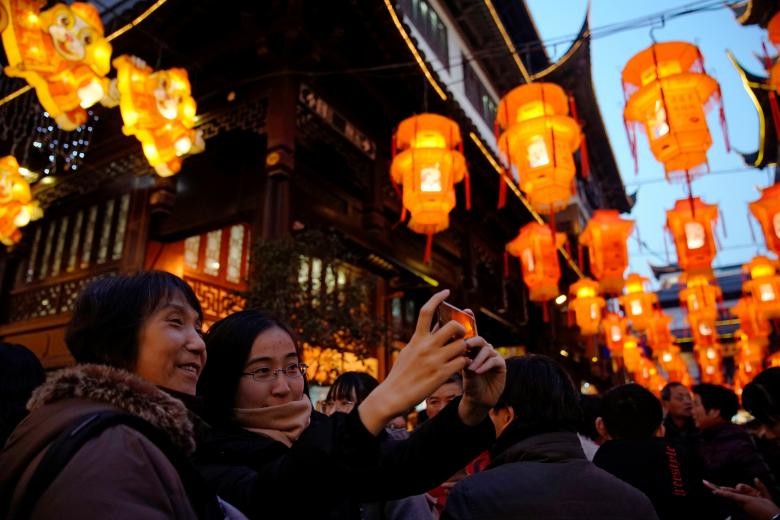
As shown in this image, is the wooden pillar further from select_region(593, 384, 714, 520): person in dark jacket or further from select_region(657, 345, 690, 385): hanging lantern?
select_region(657, 345, 690, 385): hanging lantern

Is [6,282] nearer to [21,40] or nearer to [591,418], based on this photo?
[21,40]

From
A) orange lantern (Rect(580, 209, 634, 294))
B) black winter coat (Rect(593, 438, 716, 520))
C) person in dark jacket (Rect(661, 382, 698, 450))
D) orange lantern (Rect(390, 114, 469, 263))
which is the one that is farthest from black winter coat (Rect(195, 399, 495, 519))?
orange lantern (Rect(580, 209, 634, 294))

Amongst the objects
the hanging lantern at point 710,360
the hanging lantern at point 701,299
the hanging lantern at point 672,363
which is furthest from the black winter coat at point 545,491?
the hanging lantern at point 710,360

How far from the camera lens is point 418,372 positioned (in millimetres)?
1178

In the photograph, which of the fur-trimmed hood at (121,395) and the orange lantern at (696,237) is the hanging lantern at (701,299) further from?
the fur-trimmed hood at (121,395)

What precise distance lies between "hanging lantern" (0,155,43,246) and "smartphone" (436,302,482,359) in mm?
8017

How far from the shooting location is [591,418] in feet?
13.6

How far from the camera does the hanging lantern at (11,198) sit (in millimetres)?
7281

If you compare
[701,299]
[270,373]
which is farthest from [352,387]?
[701,299]

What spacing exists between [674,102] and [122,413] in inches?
269

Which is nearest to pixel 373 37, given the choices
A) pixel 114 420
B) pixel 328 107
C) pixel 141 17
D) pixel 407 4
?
pixel 328 107

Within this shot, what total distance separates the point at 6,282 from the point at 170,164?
18.4 feet

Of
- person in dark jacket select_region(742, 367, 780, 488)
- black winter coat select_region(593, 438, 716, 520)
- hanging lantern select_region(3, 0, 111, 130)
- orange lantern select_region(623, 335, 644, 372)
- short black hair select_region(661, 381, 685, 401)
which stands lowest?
black winter coat select_region(593, 438, 716, 520)

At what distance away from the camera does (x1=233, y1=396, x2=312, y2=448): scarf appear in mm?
1813
